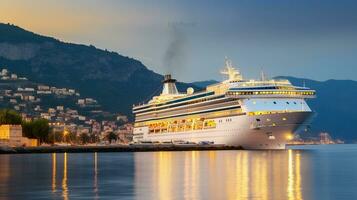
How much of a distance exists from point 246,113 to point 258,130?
3.27 m

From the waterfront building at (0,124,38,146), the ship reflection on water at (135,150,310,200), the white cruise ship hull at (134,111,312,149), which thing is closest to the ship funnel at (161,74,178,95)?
the waterfront building at (0,124,38,146)

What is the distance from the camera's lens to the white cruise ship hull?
4190 inches

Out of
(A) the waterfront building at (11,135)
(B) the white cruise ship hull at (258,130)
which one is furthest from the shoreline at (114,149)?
(A) the waterfront building at (11,135)

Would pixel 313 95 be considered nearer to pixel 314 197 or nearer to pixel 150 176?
pixel 150 176

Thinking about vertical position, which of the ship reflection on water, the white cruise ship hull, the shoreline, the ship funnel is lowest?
the ship reflection on water

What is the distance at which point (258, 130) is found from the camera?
10838 centimetres

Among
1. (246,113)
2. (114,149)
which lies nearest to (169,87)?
(114,149)

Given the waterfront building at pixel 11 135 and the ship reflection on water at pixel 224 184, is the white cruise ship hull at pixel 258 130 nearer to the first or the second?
the waterfront building at pixel 11 135

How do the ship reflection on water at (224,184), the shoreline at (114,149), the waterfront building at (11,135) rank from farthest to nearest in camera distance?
the waterfront building at (11,135) < the shoreline at (114,149) < the ship reflection on water at (224,184)

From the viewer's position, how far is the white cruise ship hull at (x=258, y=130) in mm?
106438

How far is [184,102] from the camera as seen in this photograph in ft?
443

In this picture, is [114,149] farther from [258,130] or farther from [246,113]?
[258,130]

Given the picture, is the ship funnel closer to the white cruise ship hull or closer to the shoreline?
the shoreline

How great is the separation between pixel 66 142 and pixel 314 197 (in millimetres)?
166282
